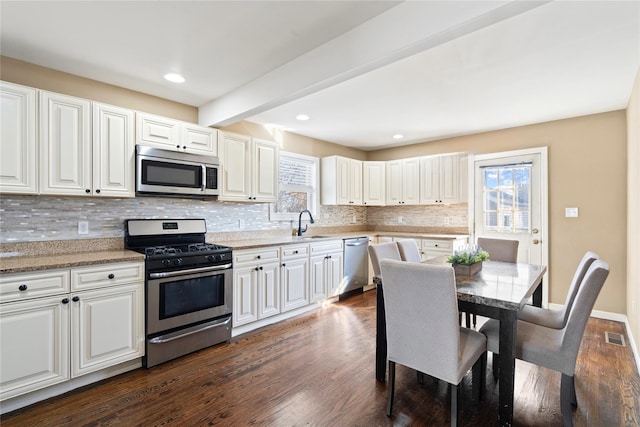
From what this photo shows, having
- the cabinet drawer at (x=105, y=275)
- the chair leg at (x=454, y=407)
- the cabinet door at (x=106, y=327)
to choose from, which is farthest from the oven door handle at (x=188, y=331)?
the chair leg at (x=454, y=407)

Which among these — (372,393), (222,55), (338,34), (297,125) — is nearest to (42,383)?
(372,393)

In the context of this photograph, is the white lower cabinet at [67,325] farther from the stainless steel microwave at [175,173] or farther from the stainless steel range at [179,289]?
the stainless steel microwave at [175,173]

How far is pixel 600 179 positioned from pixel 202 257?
442cm

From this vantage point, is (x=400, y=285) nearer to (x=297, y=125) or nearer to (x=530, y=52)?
(x=530, y=52)

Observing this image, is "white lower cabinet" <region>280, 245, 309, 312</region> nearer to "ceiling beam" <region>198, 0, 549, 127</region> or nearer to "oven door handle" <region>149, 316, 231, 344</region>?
"oven door handle" <region>149, 316, 231, 344</region>

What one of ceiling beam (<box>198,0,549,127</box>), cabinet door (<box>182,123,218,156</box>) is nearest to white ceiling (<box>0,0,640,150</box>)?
ceiling beam (<box>198,0,549,127</box>)

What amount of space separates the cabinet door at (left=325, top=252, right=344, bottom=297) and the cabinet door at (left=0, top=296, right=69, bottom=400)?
270 centimetres

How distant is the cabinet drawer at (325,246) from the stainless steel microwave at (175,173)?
1.34 m

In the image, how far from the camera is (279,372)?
2455 mm

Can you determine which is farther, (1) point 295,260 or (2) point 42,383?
(1) point 295,260

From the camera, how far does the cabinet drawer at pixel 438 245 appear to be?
4309mm

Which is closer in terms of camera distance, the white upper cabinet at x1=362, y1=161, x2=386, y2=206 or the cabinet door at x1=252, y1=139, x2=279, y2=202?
the cabinet door at x1=252, y1=139, x2=279, y2=202

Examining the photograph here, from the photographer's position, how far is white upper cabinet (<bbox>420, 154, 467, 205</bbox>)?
14.9 ft

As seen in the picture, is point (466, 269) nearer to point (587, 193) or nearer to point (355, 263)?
point (355, 263)
